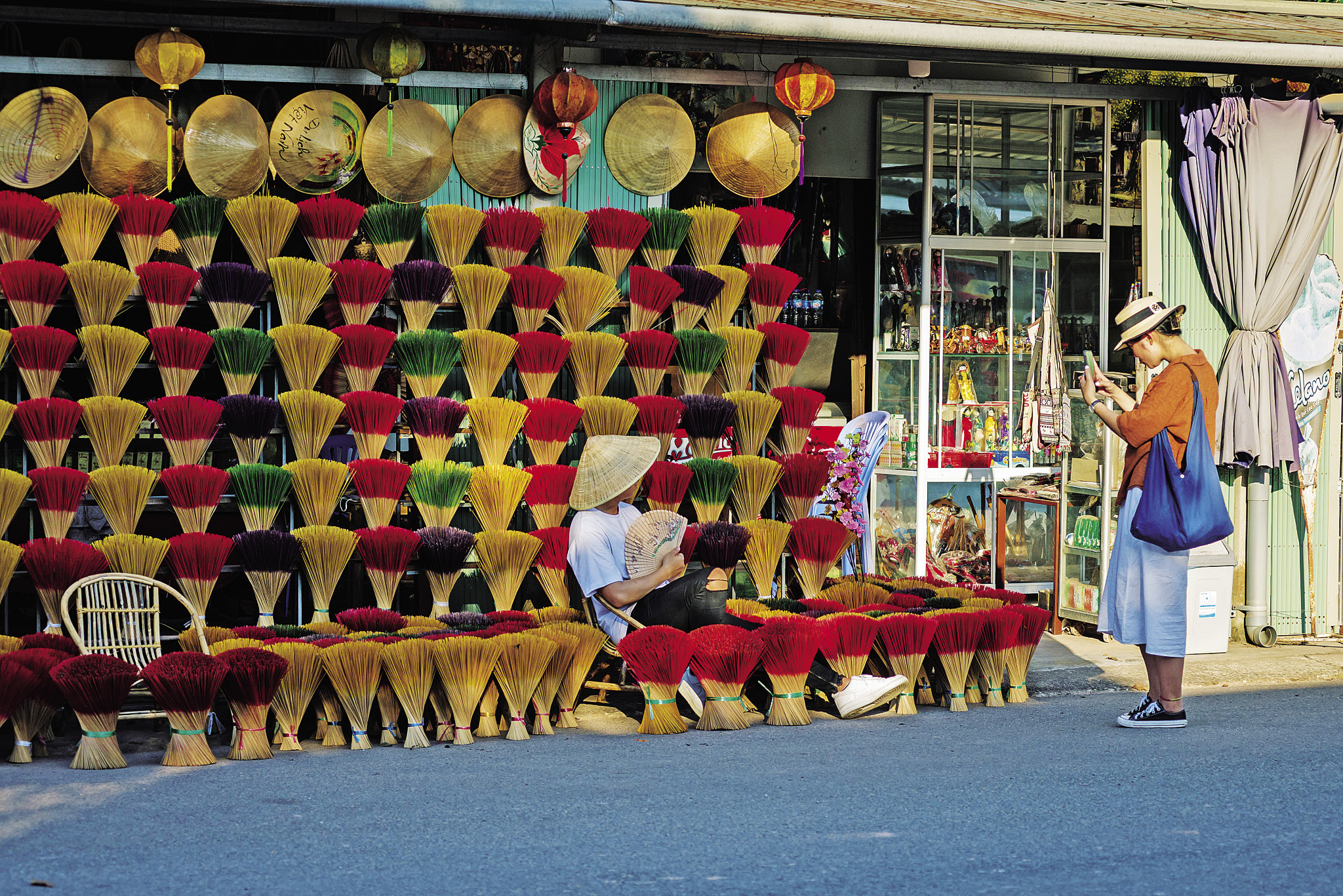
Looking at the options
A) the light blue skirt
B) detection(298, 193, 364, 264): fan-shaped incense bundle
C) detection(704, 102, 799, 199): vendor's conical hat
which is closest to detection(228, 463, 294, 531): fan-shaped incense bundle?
detection(298, 193, 364, 264): fan-shaped incense bundle

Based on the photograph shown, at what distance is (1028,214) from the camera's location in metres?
7.34

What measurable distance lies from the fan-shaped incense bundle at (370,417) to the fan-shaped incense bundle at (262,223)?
59 cm

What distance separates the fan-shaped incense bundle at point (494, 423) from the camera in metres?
5.48

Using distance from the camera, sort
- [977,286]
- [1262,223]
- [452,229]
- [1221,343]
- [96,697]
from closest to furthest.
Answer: [96,697] → [452,229] → [1262,223] → [1221,343] → [977,286]

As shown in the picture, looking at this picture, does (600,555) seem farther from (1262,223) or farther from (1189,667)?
(1262,223)

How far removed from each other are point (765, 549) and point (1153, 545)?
5.05 ft

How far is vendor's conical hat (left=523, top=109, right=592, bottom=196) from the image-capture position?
230 inches

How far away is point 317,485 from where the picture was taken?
17.2 ft

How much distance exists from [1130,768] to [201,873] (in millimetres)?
2756

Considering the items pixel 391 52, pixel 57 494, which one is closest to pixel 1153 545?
pixel 391 52

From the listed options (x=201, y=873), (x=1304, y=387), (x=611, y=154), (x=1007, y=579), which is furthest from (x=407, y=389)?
(x=1304, y=387)

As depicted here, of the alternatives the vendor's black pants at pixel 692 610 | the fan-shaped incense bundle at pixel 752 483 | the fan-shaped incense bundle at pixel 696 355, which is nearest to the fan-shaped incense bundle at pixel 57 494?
the vendor's black pants at pixel 692 610

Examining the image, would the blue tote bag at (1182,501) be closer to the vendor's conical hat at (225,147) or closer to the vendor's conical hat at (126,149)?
the vendor's conical hat at (225,147)

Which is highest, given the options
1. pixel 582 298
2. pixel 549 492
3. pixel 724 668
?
pixel 582 298
